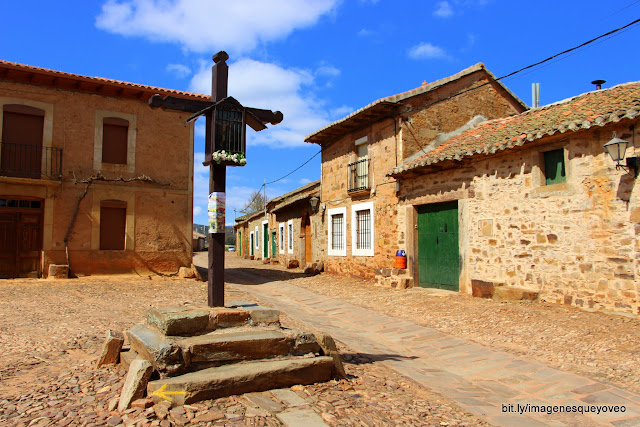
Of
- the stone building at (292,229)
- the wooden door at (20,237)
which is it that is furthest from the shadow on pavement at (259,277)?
the wooden door at (20,237)

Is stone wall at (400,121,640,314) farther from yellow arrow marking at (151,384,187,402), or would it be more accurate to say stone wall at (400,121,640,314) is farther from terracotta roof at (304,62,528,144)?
yellow arrow marking at (151,384,187,402)

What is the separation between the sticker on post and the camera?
193 inches

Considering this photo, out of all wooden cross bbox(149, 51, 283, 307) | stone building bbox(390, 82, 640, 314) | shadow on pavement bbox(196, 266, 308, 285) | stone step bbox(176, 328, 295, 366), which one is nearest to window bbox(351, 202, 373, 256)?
stone building bbox(390, 82, 640, 314)

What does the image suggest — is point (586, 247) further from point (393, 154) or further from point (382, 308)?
point (393, 154)

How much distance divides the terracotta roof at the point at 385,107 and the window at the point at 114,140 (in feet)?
20.7

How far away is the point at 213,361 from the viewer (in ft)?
12.8

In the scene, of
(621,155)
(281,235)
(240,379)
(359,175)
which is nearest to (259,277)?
(359,175)

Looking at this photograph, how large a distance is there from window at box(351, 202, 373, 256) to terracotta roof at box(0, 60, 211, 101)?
6740 millimetres

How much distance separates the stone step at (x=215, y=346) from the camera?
368 centimetres

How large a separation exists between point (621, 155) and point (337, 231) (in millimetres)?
9591

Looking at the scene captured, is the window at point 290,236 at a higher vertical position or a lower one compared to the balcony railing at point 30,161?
lower

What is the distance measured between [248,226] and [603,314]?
26813 mm

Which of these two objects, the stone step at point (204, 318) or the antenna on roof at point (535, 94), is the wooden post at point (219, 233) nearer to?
the stone step at point (204, 318)

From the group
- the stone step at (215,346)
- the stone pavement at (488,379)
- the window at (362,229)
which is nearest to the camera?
the stone step at (215,346)
